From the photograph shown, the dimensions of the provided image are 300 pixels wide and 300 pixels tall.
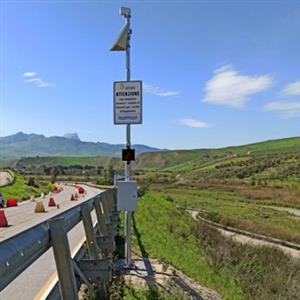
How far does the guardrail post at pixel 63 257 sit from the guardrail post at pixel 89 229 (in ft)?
6.11

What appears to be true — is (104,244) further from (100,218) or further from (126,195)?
(126,195)

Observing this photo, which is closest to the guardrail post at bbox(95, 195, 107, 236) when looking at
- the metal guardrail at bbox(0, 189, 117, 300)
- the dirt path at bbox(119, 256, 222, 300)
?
the dirt path at bbox(119, 256, 222, 300)

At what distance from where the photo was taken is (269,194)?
213 ft

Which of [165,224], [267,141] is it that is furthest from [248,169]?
[165,224]

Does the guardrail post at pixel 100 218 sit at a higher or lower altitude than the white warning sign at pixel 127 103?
lower

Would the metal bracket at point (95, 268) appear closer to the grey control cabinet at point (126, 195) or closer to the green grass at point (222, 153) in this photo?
the grey control cabinet at point (126, 195)

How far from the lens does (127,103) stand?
9344mm

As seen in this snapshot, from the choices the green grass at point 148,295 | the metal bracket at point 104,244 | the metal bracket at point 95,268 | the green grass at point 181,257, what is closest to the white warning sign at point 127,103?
the metal bracket at point 104,244

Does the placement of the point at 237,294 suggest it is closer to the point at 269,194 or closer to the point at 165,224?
the point at 165,224

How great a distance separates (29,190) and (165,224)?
37279 millimetres

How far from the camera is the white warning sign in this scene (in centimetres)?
929

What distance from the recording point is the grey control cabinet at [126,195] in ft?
29.7

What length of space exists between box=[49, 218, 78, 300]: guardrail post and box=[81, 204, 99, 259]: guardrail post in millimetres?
1863

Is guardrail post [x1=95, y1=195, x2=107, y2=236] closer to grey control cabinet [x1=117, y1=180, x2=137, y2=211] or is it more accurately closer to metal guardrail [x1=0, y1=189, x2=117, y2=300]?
grey control cabinet [x1=117, y1=180, x2=137, y2=211]
